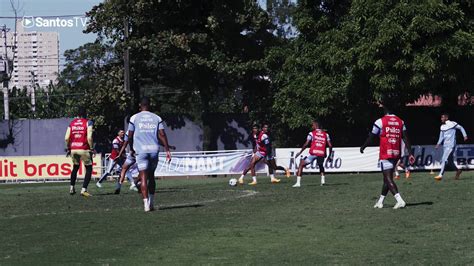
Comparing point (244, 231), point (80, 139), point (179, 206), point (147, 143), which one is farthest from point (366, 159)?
point (244, 231)

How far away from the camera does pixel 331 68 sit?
38.7 meters

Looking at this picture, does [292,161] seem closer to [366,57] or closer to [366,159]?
[366,159]

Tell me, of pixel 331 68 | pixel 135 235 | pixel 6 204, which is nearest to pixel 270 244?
pixel 135 235

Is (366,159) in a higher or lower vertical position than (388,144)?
lower

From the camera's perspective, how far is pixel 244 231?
1193 centimetres

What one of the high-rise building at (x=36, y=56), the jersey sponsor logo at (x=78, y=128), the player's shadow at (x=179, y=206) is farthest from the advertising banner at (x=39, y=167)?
the high-rise building at (x=36, y=56)

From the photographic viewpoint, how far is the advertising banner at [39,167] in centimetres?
4019

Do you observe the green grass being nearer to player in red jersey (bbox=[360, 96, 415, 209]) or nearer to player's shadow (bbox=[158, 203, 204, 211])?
player's shadow (bbox=[158, 203, 204, 211])

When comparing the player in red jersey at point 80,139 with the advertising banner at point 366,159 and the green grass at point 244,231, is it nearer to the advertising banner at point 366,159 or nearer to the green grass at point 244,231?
the green grass at point 244,231

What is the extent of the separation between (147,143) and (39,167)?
2615cm

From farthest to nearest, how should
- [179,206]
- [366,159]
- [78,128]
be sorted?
[366,159]
[78,128]
[179,206]

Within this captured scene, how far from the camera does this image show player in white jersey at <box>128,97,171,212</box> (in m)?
15.4

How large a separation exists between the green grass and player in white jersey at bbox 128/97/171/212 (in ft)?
1.82

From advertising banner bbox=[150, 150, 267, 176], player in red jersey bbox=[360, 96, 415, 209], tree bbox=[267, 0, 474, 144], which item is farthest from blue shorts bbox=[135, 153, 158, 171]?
advertising banner bbox=[150, 150, 267, 176]
